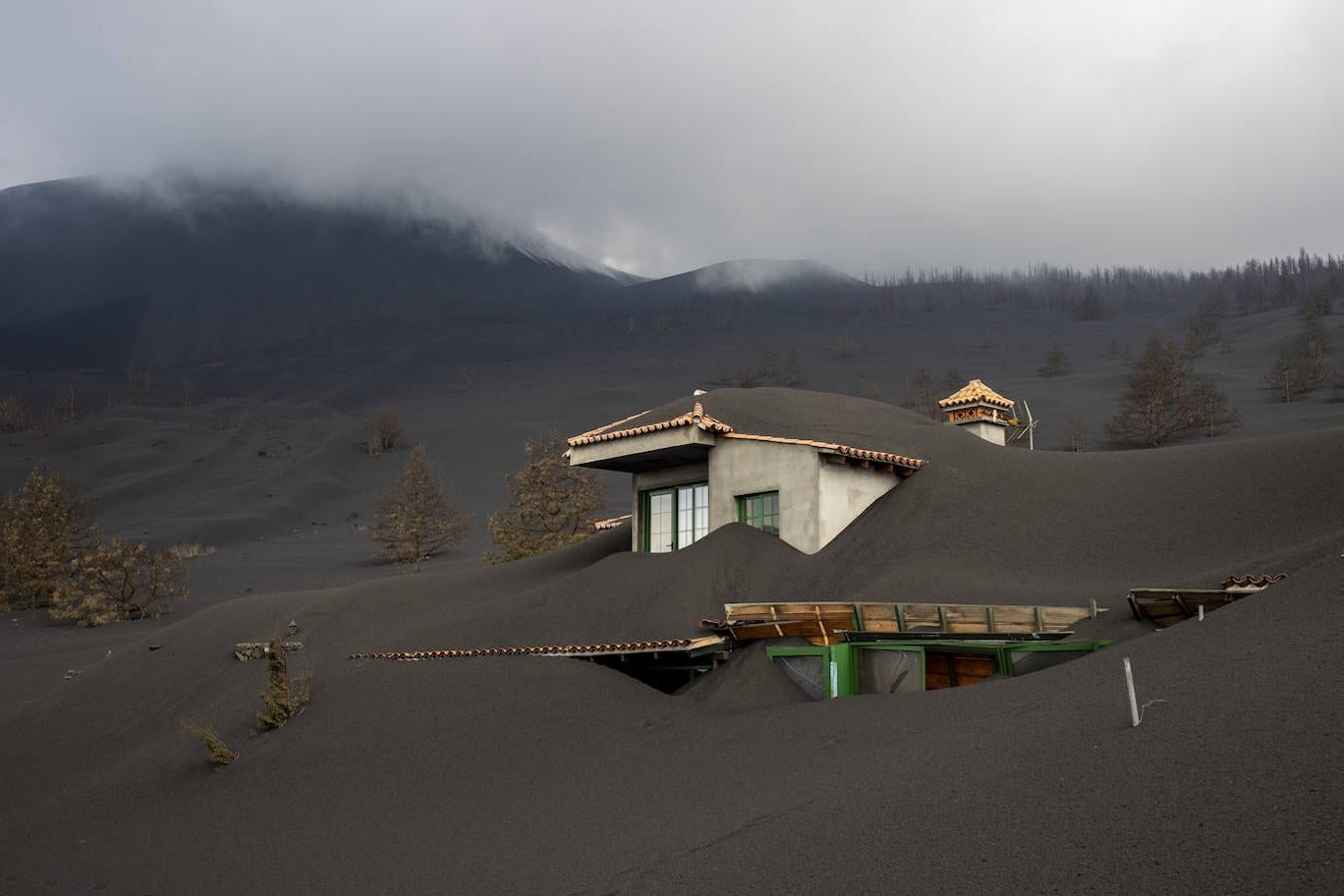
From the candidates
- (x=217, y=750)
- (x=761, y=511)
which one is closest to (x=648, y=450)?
(x=761, y=511)

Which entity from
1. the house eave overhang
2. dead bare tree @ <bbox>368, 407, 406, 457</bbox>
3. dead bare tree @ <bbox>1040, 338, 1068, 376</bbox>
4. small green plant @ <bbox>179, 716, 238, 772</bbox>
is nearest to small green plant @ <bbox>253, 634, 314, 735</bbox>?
small green plant @ <bbox>179, 716, 238, 772</bbox>

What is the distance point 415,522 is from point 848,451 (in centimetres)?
3187

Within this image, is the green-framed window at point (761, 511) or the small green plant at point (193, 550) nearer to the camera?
the green-framed window at point (761, 511)

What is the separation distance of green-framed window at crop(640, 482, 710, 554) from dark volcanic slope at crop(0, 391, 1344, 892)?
4.99ft

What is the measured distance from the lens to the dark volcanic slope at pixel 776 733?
7.11 metres

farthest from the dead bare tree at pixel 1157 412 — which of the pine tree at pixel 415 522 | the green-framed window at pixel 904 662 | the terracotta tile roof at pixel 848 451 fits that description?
the green-framed window at pixel 904 662

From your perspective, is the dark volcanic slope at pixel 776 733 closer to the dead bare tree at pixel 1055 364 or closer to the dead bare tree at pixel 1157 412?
the dead bare tree at pixel 1157 412

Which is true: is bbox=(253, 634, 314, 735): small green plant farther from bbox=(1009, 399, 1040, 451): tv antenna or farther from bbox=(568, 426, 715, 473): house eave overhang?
bbox=(1009, 399, 1040, 451): tv antenna

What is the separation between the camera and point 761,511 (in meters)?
21.4

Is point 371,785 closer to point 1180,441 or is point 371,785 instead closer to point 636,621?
point 636,621

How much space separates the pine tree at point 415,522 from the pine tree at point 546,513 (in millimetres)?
9972

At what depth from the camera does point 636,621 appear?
1872cm

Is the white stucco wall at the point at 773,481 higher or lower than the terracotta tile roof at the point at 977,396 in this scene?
lower

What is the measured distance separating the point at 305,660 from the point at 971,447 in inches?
607
